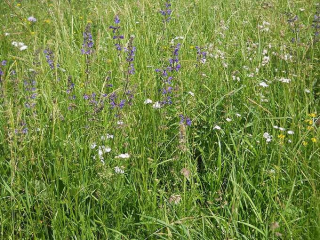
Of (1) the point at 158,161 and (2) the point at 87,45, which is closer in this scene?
(1) the point at 158,161

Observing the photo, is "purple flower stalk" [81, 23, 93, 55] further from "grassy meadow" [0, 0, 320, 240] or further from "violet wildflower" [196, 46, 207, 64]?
"violet wildflower" [196, 46, 207, 64]

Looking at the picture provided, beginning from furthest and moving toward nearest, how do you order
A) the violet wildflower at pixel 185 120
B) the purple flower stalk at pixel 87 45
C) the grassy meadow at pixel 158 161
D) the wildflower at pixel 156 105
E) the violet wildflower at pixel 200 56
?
the violet wildflower at pixel 200 56
the purple flower stalk at pixel 87 45
the wildflower at pixel 156 105
the violet wildflower at pixel 185 120
the grassy meadow at pixel 158 161

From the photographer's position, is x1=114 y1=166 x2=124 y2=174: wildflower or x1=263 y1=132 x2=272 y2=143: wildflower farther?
x1=263 y1=132 x2=272 y2=143: wildflower

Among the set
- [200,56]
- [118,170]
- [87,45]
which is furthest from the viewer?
[200,56]

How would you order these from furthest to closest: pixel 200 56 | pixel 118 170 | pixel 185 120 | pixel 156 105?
pixel 200 56 → pixel 156 105 → pixel 185 120 → pixel 118 170

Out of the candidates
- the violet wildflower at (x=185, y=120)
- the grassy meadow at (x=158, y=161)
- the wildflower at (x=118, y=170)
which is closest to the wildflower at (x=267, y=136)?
the grassy meadow at (x=158, y=161)

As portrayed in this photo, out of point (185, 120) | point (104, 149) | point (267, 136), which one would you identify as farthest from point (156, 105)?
point (267, 136)

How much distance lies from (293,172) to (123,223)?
0.74 meters

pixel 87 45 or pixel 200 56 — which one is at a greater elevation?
pixel 87 45

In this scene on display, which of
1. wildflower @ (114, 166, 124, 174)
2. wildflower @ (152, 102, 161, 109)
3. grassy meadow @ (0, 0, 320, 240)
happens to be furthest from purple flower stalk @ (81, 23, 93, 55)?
wildflower @ (114, 166, 124, 174)

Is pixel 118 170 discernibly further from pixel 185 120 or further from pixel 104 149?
pixel 185 120

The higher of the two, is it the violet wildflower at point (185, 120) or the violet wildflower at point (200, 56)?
the violet wildflower at point (200, 56)

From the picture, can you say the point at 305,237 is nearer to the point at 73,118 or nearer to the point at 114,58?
the point at 73,118

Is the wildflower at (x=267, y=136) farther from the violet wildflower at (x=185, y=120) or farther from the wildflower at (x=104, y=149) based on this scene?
the wildflower at (x=104, y=149)
